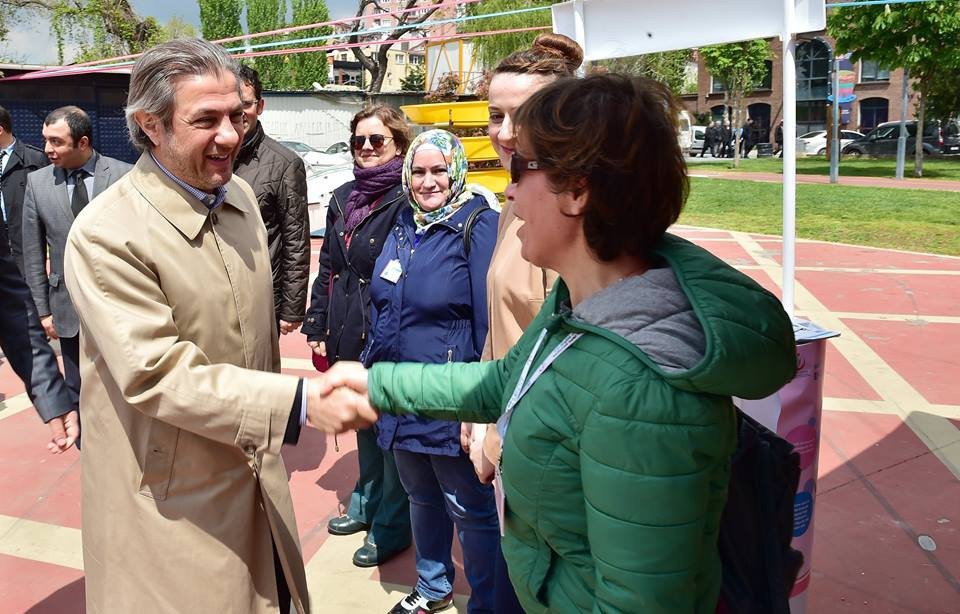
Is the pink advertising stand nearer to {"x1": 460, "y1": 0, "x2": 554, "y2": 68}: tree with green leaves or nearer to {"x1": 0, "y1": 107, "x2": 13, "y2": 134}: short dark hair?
{"x1": 0, "y1": 107, "x2": 13, "y2": 134}: short dark hair

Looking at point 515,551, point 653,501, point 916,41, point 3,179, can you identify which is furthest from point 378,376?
point 916,41

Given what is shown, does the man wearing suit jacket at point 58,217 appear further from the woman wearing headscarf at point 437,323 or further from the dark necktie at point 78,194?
the woman wearing headscarf at point 437,323

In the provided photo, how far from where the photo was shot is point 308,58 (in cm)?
5409

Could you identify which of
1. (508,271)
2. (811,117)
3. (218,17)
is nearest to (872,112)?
(811,117)

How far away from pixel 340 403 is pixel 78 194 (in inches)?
140

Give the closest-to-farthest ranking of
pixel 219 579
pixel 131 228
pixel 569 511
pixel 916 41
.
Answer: pixel 569 511 < pixel 131 228 < pixel 219 579 < pixel 916 41

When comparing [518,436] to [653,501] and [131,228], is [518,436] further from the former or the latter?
[131,228]

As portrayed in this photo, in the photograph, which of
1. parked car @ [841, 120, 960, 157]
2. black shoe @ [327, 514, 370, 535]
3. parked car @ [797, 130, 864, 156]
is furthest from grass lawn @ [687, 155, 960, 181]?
black shoe @ [327, 514, 370, 535]

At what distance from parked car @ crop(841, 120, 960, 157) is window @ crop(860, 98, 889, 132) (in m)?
15.2

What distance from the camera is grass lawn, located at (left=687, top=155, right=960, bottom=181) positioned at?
2380cm

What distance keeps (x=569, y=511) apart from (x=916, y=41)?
23.5m

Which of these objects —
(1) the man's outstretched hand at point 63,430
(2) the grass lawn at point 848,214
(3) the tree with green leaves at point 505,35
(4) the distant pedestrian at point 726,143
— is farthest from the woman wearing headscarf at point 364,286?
(4) the distant pedestrian at point 726,143

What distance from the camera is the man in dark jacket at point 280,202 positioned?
405 centimetres

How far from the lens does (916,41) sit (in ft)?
68.6
